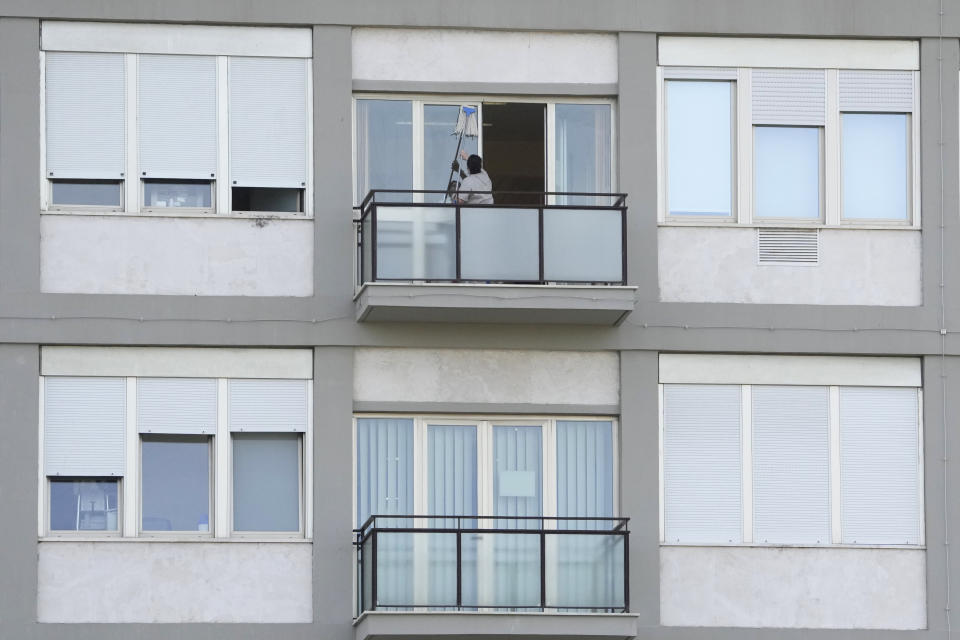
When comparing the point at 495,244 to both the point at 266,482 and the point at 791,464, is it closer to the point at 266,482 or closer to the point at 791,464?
the point at 266,482

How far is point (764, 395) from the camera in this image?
28.8 m

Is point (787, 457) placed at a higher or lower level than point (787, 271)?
lower

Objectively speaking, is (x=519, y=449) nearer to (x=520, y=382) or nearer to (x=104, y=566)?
(x=520, y=382)

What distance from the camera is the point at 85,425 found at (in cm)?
2809

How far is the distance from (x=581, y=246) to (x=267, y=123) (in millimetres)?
3965

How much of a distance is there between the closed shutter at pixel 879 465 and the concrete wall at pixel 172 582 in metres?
6.31

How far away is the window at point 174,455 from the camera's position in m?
28.0

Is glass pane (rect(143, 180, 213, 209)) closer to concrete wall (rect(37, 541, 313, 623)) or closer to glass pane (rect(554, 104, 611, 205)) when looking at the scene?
concrete wall (rect(37, 541, 313, 623))

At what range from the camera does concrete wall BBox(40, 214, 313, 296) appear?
28.2m

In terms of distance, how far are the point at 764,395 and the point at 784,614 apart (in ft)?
8.35

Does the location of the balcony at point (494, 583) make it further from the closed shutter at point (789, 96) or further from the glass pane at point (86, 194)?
the closed shutter at point (789, 96)

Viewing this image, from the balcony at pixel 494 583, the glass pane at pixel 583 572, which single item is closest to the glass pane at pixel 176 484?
the balcony at pixel 494 583

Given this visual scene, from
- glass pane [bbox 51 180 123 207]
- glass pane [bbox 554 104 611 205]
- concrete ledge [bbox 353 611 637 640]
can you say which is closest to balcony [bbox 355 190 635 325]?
glass pane [bbox 554 104 611 205]

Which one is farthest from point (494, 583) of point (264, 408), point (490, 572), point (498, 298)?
point (264, 408)
